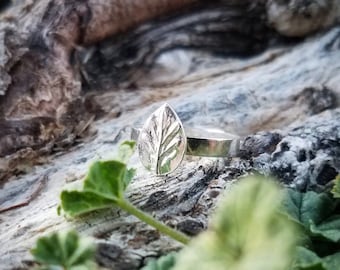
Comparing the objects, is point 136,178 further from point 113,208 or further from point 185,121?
point 185,121

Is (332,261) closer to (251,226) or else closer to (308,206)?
(308,206)

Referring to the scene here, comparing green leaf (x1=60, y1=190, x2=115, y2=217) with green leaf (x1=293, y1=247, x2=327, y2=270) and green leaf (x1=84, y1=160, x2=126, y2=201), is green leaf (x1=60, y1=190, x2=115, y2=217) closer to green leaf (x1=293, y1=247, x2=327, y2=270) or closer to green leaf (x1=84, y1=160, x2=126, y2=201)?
green leaf (x1=84, y1=160, x2=126, y2=201)

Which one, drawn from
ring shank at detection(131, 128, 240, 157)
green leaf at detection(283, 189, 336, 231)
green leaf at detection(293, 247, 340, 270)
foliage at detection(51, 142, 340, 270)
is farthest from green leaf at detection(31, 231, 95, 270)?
ring shank at detection(131, 128, 240, 157)

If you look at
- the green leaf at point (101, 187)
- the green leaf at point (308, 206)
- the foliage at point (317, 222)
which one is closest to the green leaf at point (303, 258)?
the foliage at point (317, 222)

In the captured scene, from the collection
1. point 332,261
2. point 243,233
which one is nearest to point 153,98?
point 332,261

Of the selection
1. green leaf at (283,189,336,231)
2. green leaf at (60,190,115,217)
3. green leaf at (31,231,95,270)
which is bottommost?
green leaf at (283,189,336,231)

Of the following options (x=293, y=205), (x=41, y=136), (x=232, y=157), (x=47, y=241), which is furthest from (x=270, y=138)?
(x=47, y=241)
